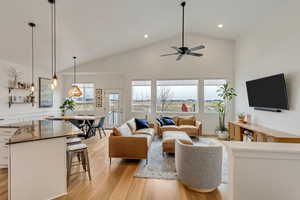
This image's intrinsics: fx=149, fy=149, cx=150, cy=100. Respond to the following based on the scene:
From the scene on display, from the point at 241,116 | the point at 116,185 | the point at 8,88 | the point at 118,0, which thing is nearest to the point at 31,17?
the point at 118,0

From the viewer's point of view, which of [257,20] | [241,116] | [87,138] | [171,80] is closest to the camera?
[257,20]

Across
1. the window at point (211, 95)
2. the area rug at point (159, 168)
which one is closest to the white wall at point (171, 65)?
the window at point (211, 95)

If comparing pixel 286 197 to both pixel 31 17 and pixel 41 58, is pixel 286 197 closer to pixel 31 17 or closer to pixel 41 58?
pixel 31 17

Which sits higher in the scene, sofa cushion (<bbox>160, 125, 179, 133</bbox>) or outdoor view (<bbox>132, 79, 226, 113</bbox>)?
outdoor view (<bbox>132, 79, 226, 113</bbox>)

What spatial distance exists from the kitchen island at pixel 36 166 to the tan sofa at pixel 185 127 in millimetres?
3538

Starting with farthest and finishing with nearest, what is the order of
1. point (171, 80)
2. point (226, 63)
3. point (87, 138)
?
point (171, 80)
point (226, 63)
point (87, 138)

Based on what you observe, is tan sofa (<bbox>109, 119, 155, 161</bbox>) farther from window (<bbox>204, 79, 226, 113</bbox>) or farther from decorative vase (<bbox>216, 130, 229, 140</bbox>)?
window (<bbox>204, 79, 226, 113</bbox>)

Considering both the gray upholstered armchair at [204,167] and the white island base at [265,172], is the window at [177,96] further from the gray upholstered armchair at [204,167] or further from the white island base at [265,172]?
the white island base at [265,172]

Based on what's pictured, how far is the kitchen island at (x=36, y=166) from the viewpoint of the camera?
199 centimetres

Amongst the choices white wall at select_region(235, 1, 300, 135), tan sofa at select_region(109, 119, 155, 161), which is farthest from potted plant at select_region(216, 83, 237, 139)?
tan sofa at select_region(109, 119, 155, 161)

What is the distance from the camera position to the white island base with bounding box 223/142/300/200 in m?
1.11

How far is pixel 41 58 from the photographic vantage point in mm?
5145

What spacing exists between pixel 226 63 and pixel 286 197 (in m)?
5.99

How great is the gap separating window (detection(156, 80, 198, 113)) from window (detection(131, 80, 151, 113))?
422 millimetres
